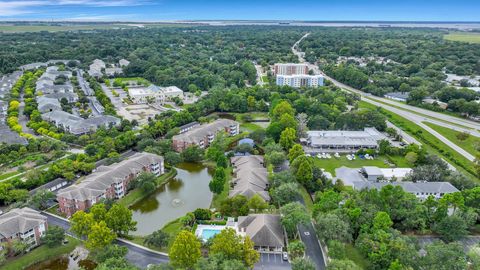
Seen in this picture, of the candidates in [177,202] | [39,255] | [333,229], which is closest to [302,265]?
[333,229]

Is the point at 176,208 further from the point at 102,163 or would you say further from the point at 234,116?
the point at 234,116

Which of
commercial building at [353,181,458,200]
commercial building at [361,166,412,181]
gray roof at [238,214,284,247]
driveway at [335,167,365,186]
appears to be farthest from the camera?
driveway at [335,167,365,186]

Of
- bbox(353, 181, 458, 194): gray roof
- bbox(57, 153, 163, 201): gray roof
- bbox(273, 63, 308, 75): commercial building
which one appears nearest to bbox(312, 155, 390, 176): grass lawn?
bbox(353, 181, 458, 194): gray roof

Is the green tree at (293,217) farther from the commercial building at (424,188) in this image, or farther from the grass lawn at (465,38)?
the grass lawn at (465,38)

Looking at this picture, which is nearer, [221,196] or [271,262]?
[271,262]

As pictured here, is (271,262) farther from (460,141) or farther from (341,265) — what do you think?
(460,141)

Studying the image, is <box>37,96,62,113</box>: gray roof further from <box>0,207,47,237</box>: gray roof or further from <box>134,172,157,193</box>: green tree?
<box>0,207,47,237</box>: gray roof

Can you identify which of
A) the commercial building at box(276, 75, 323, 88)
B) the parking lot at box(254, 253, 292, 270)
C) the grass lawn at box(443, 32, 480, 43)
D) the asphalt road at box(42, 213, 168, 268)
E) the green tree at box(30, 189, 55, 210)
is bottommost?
the parking lot at box(254, 253, 292, 270)
